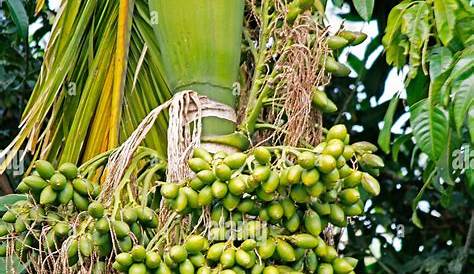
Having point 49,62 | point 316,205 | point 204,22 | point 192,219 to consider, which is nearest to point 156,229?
point 192,219

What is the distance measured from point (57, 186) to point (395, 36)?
79cm

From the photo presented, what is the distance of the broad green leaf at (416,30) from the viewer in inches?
66.7

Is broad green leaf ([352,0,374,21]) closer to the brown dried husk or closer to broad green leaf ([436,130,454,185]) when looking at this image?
the brown dried husk

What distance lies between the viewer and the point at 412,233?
3150mm

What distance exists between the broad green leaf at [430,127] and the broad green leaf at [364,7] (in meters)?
0.21

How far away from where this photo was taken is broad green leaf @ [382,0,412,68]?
1.75 m

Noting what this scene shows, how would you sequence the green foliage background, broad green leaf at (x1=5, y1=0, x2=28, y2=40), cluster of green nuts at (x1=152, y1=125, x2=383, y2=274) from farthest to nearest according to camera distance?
the green foliage background
broad green leaf at (x1=5, y1=0, x2=28, y2=40)
cluster of green nuts at (x1=152, y1=125, x2=383, y2=274)

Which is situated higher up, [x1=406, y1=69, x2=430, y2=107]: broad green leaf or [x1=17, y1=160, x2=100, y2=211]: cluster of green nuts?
[x1=406, y1=69, x2=430, y2=107]: broad green leaf

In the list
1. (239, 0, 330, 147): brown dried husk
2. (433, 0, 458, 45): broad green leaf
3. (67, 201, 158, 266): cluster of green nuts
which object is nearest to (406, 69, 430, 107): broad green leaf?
(433, 0, 458, 45): broad green leaf

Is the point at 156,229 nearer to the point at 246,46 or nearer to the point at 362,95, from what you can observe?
the point at 246,46

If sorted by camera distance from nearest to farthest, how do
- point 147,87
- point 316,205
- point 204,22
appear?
point 316,205 → point 204,22 → point 147,87

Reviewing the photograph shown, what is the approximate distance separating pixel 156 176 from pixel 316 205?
12.2 inches

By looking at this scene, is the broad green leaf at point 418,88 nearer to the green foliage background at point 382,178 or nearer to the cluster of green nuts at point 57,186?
the green foliage background at point 382,178

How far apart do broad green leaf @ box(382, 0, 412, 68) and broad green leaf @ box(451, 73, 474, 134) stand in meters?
0.20
